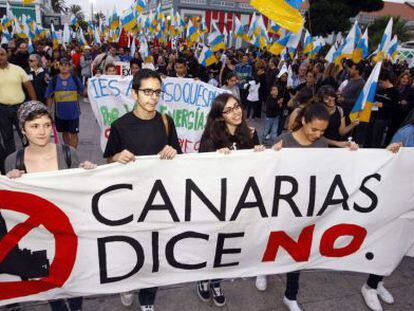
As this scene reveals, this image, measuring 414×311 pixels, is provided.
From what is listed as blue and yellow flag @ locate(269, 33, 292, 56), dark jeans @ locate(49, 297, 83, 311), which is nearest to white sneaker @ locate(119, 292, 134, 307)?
dark jeans @ locate(49, 297, 83, 311)

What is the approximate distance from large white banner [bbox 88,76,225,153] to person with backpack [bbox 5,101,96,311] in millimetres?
2710

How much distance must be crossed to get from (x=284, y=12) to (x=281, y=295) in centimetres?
464

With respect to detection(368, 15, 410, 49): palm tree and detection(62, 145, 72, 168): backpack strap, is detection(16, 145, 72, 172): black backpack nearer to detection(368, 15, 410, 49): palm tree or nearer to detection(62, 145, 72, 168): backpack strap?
detection(62, 145, 72, 168): backpack strap

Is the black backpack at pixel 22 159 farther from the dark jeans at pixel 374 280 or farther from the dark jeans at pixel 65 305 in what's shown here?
the dark jeans at pixel 374 280

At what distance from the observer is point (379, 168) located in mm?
2711

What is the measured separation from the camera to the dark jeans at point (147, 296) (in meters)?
2.67

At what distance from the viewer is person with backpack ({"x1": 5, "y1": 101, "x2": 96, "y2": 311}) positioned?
7.40ft

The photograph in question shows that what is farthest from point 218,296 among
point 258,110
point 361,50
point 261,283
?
point 361,50

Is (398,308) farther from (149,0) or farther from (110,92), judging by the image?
(149,0)

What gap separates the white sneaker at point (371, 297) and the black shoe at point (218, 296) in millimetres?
1205

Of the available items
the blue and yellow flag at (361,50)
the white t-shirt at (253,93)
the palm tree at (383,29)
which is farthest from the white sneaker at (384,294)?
the palm tree at (383,29)

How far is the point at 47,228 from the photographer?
7.34 ft

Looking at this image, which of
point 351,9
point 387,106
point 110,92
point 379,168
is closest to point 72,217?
point 379,168

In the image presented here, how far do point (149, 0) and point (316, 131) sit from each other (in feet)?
226
